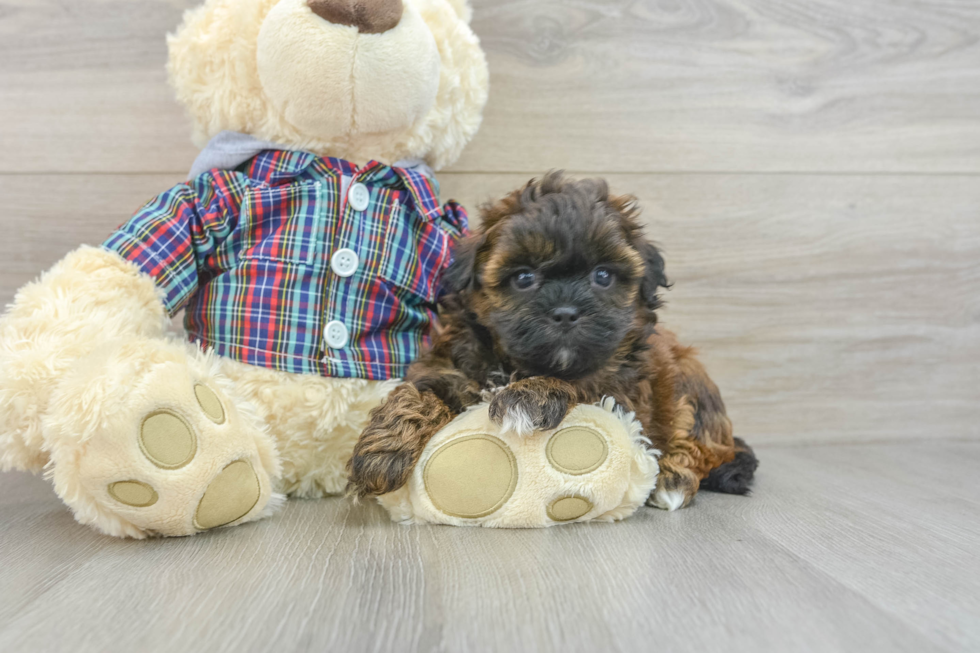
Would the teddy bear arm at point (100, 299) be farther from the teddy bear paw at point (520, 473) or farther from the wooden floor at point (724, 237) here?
the teddy bear paw at point (520, 473)

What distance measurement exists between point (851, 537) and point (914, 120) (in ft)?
4.59

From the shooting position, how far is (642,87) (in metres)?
1.89

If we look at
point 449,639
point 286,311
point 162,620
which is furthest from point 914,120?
point 162,620

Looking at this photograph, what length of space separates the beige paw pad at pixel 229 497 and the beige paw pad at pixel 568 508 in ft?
1.60

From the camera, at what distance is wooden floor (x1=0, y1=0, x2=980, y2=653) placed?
101 cm

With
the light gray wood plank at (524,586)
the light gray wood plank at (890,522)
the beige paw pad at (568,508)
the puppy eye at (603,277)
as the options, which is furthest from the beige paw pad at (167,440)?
the light gray wood plank at (890,522)

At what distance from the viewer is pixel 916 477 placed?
1647mm

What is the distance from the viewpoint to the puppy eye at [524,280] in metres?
1.15

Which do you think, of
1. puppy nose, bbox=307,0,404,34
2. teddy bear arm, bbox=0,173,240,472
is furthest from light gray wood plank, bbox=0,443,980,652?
puppy nose, bbox=307,0,404,34

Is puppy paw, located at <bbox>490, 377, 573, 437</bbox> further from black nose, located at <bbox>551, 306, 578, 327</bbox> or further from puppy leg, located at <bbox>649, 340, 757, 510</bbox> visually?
puppy leg, located at <bbox>649, 340, 757, 510</bbox>

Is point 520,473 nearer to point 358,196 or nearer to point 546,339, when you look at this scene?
point 546,339

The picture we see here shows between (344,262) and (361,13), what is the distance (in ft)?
1.49

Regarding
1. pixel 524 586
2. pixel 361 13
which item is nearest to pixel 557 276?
pixel 524 586

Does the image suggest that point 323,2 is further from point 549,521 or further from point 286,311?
point 549,521
